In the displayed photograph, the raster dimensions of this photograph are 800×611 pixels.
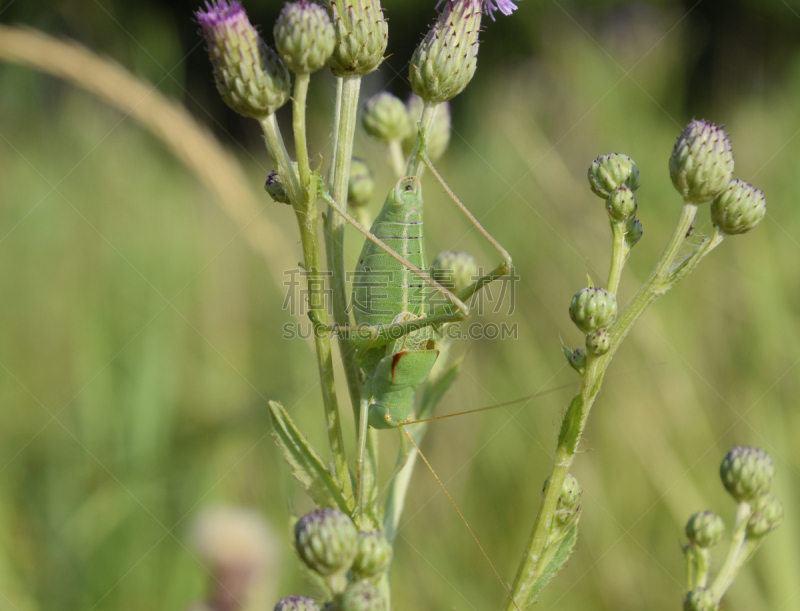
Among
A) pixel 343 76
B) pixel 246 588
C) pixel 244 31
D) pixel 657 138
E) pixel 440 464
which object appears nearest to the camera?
pixel 244 31

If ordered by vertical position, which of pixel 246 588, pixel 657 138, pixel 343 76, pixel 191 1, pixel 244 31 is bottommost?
pixel 246 588

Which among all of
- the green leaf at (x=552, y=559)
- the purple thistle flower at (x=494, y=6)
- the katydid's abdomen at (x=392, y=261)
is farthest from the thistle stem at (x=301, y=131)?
the green leaf at (x=552, y=559)

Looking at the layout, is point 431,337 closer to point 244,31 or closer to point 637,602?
point 244,31

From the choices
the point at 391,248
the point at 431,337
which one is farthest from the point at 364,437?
the point at 391,248

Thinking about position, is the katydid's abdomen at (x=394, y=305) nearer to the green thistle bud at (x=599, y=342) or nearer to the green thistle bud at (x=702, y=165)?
the green thistle bud at (x=599, y=342)

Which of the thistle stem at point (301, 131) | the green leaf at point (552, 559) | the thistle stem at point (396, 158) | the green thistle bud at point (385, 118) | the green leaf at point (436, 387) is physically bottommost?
the green leaf at point (552, 559)

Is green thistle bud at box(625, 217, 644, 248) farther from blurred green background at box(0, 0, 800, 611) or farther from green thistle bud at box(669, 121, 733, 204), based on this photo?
blurred green background at box(0, 0, 800, 611)
